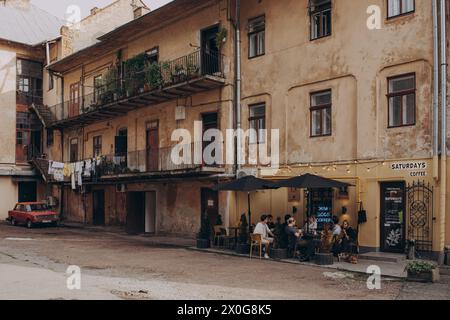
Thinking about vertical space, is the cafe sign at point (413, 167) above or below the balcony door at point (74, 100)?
below

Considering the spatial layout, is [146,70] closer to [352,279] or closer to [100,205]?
[100,205]

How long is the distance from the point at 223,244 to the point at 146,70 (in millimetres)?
9148

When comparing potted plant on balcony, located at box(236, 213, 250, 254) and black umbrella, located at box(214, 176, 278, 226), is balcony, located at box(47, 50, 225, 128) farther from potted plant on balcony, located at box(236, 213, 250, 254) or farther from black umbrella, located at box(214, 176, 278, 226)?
potted plant on balcony, located at box(236, 213, 250, 254)

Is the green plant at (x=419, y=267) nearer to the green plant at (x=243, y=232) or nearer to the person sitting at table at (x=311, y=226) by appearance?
the person sitting at table at (x=311, y=226)

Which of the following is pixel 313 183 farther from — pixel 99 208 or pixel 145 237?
pixel 99 208

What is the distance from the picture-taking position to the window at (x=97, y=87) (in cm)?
2759

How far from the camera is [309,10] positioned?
18016 millimetres

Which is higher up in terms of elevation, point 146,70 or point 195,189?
point 146,70

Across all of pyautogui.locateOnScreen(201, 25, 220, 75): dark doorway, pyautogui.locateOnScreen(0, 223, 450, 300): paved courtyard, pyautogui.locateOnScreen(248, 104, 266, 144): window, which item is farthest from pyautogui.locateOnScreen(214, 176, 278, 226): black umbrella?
Result: pyautogui.locateOnScreen(201, 25, 220, 75): dark doorway

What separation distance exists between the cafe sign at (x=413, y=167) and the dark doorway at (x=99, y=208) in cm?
1902

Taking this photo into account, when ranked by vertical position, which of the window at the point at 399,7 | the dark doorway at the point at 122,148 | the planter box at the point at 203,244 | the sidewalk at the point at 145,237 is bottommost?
the sidewalk at the point at 145,237

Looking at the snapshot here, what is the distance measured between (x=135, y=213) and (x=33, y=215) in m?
7.18

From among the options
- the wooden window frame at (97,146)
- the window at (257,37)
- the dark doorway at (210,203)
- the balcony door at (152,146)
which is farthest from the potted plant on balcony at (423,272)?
the wooden window frame at (97,146)
